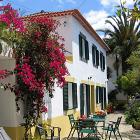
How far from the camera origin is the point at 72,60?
63.2ft

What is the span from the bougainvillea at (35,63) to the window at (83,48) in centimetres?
955

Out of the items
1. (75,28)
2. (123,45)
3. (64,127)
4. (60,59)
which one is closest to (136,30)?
(123,45)

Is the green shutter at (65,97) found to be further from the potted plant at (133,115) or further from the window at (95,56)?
the window at (95,56)

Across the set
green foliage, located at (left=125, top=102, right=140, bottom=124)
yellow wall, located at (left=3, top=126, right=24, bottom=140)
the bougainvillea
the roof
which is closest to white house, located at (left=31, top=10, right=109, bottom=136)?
the roof

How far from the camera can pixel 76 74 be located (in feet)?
67.0

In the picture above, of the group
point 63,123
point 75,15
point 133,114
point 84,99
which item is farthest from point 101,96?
point 63,123

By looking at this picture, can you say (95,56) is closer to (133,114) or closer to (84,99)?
(84,99)

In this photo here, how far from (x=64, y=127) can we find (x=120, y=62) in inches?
1024

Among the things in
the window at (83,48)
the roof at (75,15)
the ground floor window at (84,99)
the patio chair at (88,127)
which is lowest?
the patio chair at (88,127)

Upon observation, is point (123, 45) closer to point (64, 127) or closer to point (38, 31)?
point (64, 127)

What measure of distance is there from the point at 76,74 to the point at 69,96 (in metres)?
2.16

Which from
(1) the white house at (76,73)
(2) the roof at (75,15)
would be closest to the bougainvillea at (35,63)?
(1) the white house at (76,73)

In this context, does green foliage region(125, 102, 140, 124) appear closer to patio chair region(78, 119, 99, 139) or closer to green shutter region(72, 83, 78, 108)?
green shutter region(72, 83, 78, 108)

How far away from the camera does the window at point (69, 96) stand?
1731 centimetres
